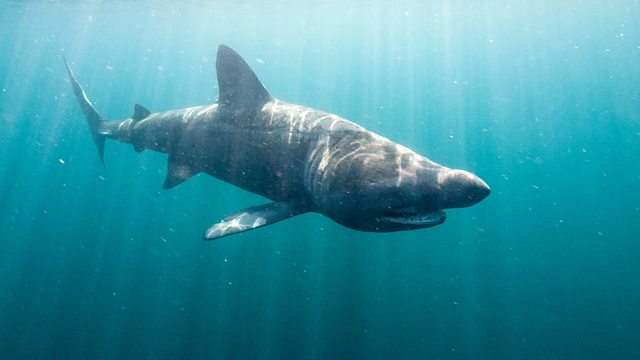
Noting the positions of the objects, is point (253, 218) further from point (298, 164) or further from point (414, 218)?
point (414, 218)

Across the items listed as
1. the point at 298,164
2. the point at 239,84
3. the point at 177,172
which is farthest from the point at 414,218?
the point at 177,172

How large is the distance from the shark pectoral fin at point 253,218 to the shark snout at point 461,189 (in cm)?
269

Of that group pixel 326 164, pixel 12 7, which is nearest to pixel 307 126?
pixel 326 164

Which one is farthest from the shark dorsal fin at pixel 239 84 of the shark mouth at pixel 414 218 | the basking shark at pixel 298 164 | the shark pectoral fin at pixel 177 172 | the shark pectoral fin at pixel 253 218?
the shark mouth at pixel 414 218

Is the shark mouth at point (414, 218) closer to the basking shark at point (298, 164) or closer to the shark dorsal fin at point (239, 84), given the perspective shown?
the basking shark at point (298, 164)

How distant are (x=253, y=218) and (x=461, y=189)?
10.9 feet

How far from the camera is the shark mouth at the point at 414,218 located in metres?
4.33

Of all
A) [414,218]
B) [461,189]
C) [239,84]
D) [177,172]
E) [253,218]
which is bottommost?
[253,218]

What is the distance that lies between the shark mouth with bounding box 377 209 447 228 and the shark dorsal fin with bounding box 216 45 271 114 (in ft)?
11.7

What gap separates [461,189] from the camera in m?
4.02

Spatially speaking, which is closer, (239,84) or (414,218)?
(414,218)

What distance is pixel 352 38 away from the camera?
117 metres

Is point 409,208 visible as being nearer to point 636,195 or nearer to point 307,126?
point 307,126

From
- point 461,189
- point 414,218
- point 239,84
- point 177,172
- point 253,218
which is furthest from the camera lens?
point 177,172
